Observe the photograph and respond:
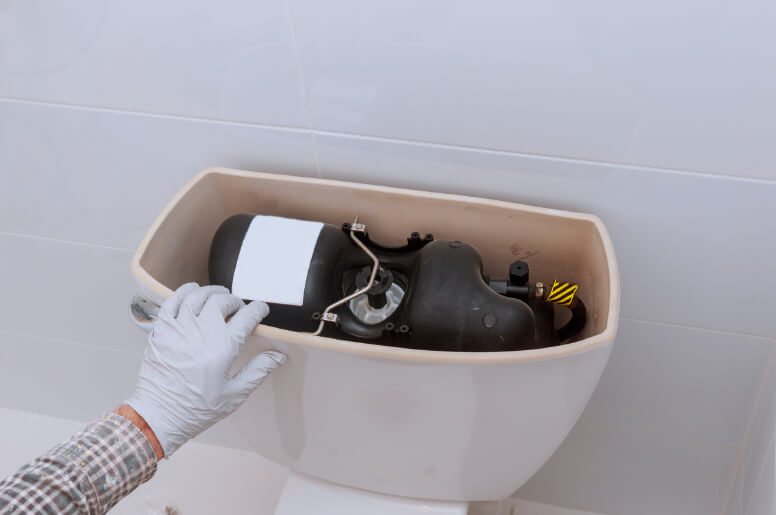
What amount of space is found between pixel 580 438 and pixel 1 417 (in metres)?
1.15

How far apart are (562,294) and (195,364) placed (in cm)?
38

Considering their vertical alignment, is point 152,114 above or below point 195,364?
above

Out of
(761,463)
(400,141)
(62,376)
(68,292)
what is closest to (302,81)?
(400,141)

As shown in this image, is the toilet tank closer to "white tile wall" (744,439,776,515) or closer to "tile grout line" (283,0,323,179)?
"tile grout line" (283,0,323,179)

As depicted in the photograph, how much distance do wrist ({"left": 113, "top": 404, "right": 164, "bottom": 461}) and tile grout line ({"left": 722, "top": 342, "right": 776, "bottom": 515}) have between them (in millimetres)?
709

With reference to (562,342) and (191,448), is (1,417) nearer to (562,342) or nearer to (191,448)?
(191,448)

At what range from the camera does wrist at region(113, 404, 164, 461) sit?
25.0 inches

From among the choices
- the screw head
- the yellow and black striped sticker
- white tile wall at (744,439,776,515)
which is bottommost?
white tile wall at (744,439,776,515)

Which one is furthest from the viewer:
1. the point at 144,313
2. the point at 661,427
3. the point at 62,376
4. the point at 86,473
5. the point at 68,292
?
the point at 62,376

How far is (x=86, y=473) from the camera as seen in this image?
23.0 inches

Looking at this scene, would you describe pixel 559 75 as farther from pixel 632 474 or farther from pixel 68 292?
pixel 68 292

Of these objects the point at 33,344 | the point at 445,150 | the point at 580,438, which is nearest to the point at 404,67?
the point at 445,150

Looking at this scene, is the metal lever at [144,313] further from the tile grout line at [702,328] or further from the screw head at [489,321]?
the tile grout line at [702,328]

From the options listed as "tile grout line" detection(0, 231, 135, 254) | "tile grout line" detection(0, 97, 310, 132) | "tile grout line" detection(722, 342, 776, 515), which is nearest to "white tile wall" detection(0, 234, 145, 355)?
"tile grout line" detection(0, 231, 135, 254)
